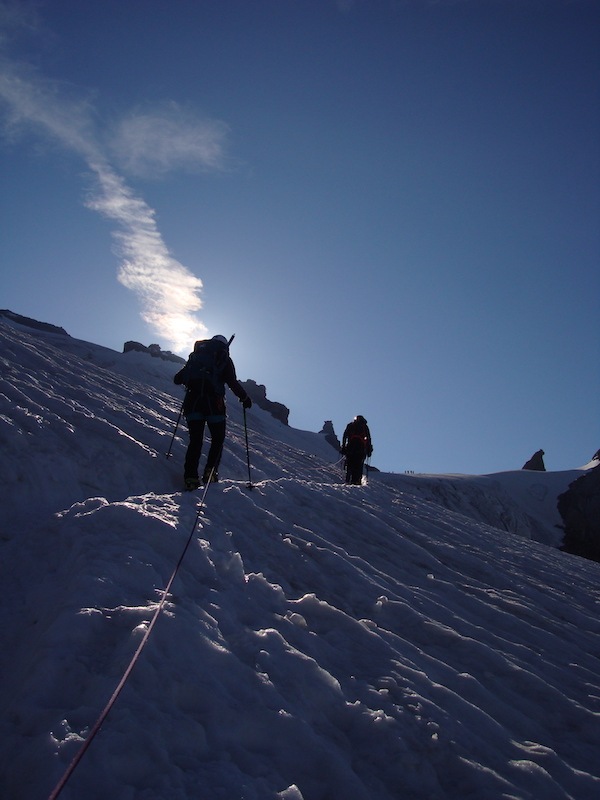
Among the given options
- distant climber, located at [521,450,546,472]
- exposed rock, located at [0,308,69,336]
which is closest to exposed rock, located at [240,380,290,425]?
exposed rock, located at [0,308,69,336]

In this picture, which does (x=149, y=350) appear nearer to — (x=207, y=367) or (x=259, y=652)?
(x=207, y=367)

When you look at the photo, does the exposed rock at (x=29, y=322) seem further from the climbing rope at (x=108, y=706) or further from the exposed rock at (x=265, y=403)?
the climbing rope at (x=108, y=706)

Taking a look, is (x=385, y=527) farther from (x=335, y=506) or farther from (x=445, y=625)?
(x=445, y=625)

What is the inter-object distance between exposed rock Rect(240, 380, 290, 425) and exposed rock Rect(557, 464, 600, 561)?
40705 millimetres

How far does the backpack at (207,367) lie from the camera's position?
28.6 ft

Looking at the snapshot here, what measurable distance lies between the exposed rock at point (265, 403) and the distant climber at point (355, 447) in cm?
6299

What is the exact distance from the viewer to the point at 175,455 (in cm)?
988

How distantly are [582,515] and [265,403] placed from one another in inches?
1781

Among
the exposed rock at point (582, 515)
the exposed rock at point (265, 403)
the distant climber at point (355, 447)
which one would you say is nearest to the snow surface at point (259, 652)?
the distant climber at point (355, 447)

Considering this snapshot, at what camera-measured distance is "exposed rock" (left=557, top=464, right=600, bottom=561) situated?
49.1 m

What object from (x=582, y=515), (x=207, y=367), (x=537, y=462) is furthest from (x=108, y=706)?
(x=537, y=462)

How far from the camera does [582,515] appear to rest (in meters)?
52.0

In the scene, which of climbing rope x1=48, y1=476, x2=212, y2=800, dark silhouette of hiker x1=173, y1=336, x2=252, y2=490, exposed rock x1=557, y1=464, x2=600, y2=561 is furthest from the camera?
exposed rock x1=557, y1=464, x2=600, y2=561

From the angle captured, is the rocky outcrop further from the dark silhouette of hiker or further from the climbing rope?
the climbing rope
